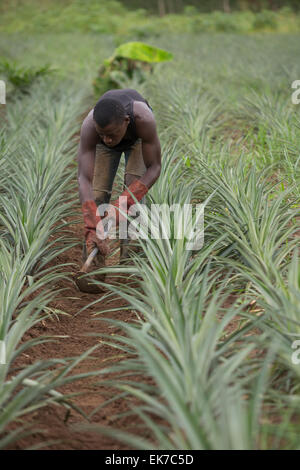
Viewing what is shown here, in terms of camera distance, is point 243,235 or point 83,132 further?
point 83,132

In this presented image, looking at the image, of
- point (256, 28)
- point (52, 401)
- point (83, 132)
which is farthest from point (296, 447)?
point (256, 28)

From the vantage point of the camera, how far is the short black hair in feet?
7.64

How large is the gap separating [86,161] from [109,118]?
1.09 ft

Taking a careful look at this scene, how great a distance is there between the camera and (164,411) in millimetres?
1333

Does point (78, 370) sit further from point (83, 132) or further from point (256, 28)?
point (256, 28)

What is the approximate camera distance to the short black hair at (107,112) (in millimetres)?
2330

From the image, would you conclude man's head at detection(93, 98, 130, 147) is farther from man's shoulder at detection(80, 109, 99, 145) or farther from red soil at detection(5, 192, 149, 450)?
red soil at detection(5, 192, 149, 450)

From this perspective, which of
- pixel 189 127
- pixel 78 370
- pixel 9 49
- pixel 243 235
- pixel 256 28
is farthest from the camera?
pixel 256 28

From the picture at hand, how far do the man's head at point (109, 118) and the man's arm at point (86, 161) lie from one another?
194 mm

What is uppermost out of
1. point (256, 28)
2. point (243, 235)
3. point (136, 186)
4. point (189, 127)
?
point (256, 28)

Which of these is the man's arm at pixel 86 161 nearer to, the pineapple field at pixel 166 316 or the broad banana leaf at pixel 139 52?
the pineapple field at pixel 166 316

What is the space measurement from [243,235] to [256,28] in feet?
75.5

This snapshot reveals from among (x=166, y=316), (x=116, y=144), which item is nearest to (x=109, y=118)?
(x=116, y=144)

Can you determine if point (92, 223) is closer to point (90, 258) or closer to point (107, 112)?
point (90, 258)
